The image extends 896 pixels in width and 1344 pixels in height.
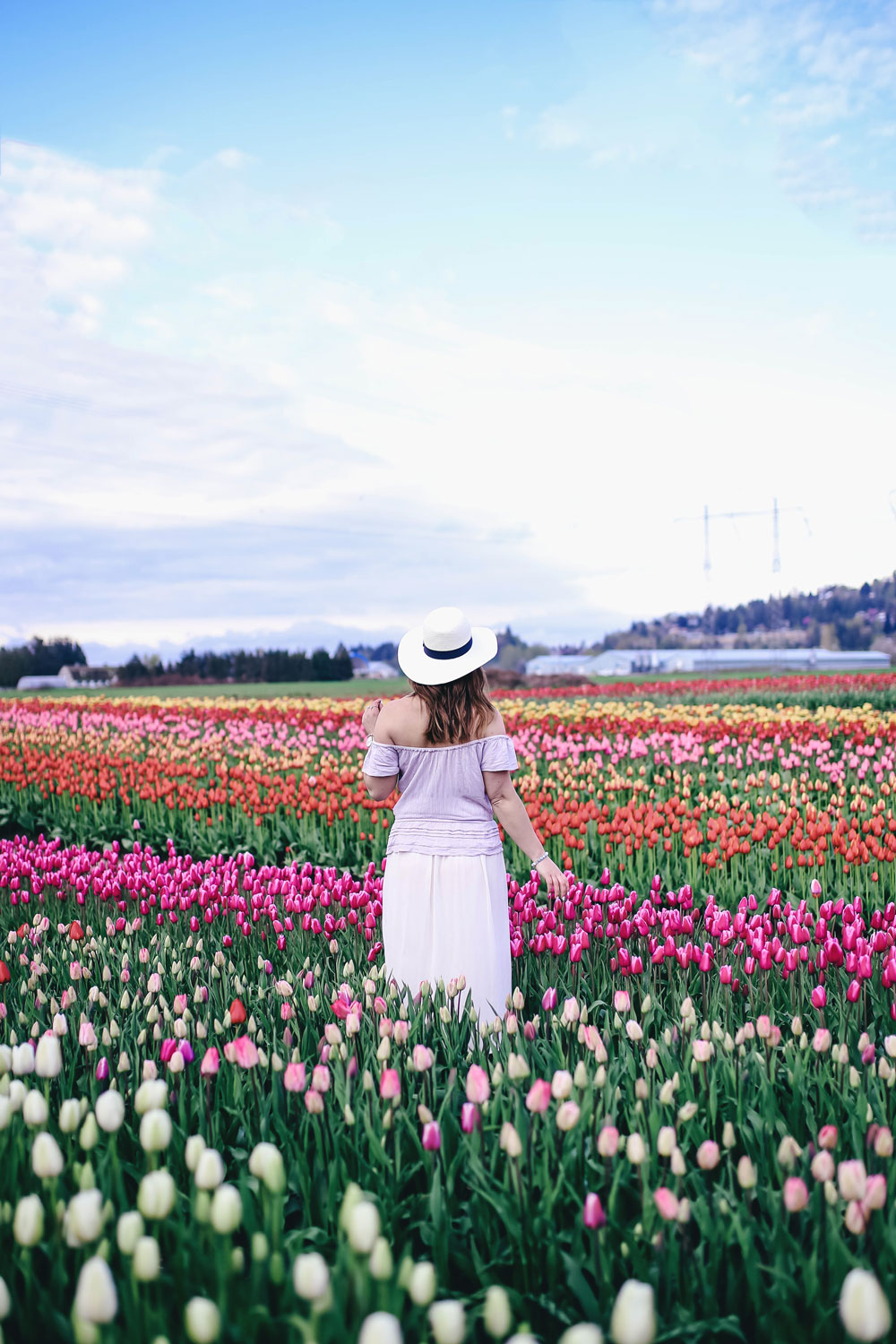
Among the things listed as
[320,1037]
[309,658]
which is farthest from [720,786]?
[309,658]

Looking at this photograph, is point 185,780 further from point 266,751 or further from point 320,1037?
point 320,1037

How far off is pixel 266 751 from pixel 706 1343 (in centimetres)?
1143

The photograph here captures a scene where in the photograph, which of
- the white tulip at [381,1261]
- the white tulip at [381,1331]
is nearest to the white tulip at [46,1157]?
the white tulip at [381,1261]

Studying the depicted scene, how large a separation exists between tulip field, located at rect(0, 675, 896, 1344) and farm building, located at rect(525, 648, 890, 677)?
94033mm

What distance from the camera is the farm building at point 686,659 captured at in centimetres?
10290

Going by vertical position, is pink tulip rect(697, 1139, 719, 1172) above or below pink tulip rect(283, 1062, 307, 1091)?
below

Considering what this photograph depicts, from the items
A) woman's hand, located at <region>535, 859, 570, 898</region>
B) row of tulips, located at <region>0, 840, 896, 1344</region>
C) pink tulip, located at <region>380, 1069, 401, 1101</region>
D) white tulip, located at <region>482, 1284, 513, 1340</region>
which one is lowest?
row of tulips, located at <region>0, 840, 896, 1344</region>

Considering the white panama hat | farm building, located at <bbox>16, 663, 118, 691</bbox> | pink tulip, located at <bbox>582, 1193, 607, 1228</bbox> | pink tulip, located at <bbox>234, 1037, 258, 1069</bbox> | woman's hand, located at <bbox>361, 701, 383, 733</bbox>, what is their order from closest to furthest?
pink tulip, located at <bbox>582, 1193, 607, 1228</bbox>
pink tulip, located at <bbox>234, 1037, 258, 1069</bbox>
the white panama hat
woman's hand, located at <bbox>361, 701, 383, 733</bbox>
farm building, located at <bbox>16, 663, 118, 691</bbox>

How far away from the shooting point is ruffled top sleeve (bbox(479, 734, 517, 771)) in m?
4.14

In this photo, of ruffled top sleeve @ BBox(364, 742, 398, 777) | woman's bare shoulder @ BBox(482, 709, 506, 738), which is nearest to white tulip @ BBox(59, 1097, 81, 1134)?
ruffled top sleeve @ BBox(364, 742, 398, 777)

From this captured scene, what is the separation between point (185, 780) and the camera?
10.9 meters

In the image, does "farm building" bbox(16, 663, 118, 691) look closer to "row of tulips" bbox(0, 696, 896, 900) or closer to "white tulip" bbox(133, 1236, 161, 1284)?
"row of tulips" bbox(0, 696, 896, 900)

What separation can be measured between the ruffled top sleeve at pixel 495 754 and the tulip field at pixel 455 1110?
0.97 m

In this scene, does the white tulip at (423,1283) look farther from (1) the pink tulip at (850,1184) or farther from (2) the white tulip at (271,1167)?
(1) the pink tulip at (850,1184)
